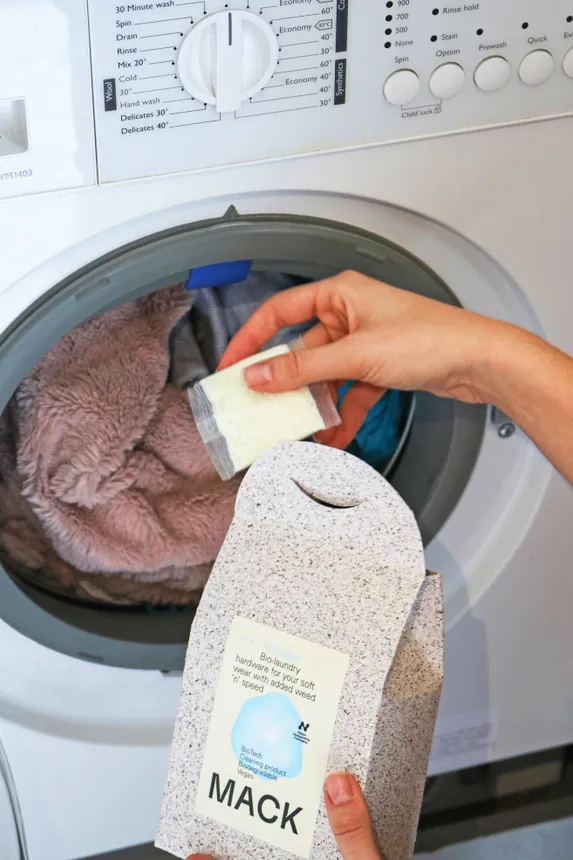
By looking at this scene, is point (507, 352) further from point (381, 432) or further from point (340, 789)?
point (340, 789)

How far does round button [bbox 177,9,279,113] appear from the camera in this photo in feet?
1.97

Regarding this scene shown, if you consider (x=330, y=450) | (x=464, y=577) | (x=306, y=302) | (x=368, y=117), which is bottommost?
(x=464, y=577)

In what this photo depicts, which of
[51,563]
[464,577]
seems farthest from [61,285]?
[464,577]

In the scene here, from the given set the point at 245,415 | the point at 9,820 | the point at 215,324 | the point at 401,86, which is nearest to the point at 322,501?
the point at 245,415

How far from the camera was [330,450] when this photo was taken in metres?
0.75

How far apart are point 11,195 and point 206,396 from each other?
22 centimetres

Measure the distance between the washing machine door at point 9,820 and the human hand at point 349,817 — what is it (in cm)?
32

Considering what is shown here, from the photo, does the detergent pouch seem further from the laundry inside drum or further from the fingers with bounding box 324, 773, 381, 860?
the fingers with bounding box 324, 773, 381, 860

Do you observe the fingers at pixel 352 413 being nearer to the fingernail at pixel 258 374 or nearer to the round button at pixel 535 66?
the fingernail at pixel 258 374

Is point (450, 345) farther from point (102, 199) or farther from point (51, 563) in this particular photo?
point (51, 563)

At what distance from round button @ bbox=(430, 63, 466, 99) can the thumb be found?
0.20 m

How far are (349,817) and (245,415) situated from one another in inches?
12.2

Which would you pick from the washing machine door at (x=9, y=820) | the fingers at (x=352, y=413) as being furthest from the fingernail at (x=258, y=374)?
the washing machine door at (x=9, y=820)

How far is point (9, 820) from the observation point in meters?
0.92
